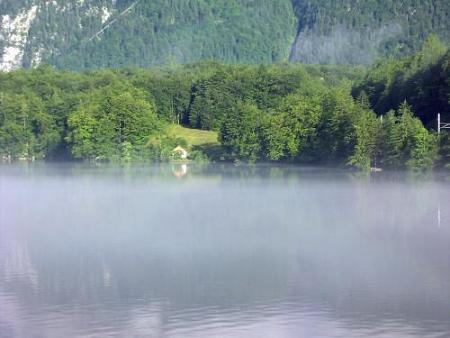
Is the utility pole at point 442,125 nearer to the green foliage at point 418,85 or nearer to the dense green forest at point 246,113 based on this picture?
the dense green forest at point 246,113

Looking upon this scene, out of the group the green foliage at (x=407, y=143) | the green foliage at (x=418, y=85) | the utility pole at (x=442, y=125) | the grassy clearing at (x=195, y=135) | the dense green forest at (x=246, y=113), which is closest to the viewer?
the green foliage at (x=407, y=143)

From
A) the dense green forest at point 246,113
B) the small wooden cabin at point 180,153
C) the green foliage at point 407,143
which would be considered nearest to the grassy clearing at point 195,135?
the dense green forest at point 246,113

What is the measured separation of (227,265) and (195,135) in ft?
284

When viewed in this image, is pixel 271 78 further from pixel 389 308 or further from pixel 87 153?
pixel 389 308

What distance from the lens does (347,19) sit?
184 meters

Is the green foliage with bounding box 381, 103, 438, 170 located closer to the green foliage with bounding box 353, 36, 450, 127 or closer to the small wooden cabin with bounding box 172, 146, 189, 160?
the green foliage with bounding box 353, 36, 450, 127

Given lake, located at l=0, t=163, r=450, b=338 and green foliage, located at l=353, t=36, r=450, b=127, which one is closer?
lake, located at l=0, t=163, r=450, b=338

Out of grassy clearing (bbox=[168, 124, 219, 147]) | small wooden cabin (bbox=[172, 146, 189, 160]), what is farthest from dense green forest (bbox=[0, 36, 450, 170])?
grassy clearing (bbox=[168, 124, 219, 147])

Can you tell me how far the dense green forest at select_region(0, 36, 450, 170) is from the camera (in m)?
68.5

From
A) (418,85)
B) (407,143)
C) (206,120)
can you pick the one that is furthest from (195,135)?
(407,143)

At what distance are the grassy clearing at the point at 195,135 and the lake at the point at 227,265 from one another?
5986 cm

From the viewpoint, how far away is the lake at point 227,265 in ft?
57.2

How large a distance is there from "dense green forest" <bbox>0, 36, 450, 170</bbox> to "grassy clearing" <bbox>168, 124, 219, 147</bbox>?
1598mm

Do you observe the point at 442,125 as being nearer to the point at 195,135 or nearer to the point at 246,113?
the point at 246,113
